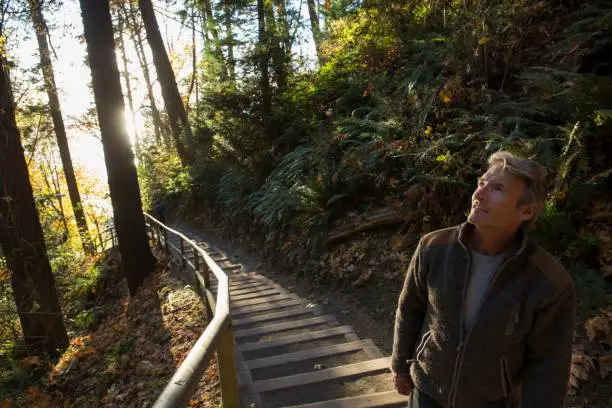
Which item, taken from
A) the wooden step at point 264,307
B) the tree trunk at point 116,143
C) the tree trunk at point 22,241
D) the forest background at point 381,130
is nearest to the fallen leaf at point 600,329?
the forest background at point 381,130

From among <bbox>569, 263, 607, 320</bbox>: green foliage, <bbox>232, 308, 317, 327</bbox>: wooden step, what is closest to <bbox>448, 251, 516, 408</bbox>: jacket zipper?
<bbox>569, 263, 607, 320</bbox>: green foliage

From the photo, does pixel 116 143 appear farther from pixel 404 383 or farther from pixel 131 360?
pixel 404 383

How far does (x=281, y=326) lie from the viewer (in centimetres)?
624

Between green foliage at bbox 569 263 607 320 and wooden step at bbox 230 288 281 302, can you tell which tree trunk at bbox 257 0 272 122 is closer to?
wooden step at bbox 230 288 281 302

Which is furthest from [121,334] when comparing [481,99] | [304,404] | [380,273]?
[481,99]

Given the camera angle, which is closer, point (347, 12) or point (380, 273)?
point (380, 273)

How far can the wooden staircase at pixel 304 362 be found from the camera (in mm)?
4180

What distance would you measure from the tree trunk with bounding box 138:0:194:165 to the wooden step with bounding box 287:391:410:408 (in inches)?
583

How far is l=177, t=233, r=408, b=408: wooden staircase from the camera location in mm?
4180

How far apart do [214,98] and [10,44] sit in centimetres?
502

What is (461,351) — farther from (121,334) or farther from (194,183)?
(194,183)

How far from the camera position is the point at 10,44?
9.71 metres

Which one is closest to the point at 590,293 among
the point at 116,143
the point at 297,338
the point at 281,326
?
the point at 297,338

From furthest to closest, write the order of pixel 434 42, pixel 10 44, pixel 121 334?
pixel 434 42, pixel 10 44, pixel 121 334
